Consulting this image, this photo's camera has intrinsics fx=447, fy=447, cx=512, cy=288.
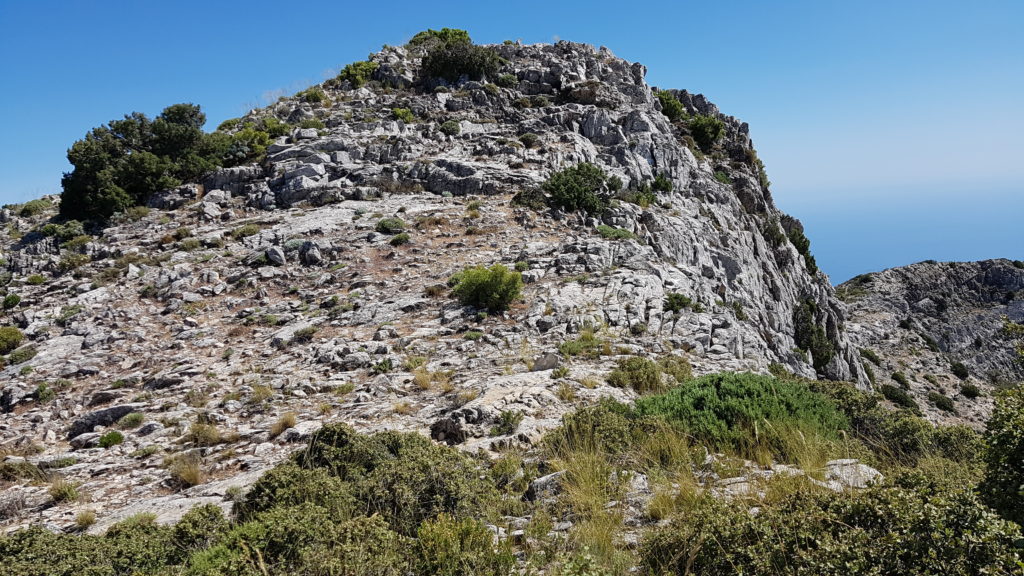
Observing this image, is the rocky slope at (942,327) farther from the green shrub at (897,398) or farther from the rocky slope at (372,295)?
the rocky slope at (372,295)

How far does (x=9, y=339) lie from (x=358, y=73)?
95.3 ft

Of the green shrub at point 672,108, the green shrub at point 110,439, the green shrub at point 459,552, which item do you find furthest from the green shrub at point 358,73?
the green shrub at point 459,552

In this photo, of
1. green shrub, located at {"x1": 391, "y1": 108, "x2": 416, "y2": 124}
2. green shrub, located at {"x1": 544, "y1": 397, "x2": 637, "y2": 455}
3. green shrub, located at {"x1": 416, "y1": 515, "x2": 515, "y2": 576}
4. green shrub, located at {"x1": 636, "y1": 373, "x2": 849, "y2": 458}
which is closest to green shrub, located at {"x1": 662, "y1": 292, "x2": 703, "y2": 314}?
green shrub, located at {"x1": 636, "y1": 373, "x2": 849, "y2": 458}

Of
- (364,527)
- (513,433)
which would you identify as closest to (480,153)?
(513,433)

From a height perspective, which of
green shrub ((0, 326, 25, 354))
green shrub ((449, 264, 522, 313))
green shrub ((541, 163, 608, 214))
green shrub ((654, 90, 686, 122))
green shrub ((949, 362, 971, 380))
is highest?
green shrub ((654, 90, 686, 122))

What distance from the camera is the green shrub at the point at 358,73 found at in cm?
3584

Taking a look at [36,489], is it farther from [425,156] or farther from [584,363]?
[425,156]

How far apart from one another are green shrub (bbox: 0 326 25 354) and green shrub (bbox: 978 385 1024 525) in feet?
74.3

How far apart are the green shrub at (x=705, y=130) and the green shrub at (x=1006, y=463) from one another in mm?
42225

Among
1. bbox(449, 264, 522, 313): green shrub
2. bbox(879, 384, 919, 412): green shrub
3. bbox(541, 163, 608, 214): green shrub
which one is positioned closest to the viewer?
bbox(449, 264, 522, 313): green shrub

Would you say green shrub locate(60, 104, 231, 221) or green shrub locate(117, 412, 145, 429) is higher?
green shrub locate(60, 104, 231, 221)

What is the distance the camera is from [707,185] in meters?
34.4

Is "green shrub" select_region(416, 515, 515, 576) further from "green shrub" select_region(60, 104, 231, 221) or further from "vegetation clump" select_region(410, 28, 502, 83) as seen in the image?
"vegetation clump" select_region(410, 28, 502, 83)

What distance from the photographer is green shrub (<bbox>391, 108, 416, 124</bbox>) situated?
3147cm
